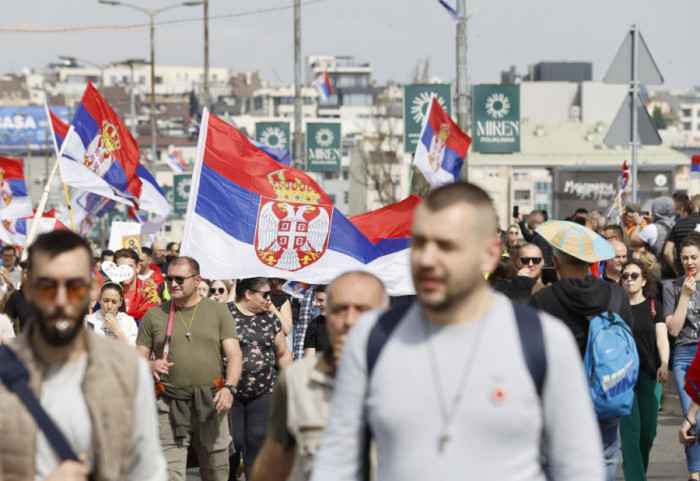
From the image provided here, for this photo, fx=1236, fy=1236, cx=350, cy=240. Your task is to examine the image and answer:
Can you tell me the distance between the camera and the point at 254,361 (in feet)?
28.7

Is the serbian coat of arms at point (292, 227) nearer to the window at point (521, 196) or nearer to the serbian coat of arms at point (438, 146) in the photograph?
the serbian coat of arms at point (438, 146)

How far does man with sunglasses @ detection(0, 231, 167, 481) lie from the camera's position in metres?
3.33

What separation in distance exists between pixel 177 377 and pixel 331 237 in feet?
5.78

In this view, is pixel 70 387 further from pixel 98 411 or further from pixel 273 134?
pixel 273 134

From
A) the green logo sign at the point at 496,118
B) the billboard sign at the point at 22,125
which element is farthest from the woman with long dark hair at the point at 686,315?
the billboard sign at the point at 22,125

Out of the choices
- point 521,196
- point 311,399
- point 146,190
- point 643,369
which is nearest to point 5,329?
point 146,190

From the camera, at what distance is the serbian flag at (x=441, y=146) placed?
14.2m

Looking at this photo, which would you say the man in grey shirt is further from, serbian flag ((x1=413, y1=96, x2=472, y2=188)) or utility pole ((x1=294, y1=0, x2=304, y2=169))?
utility pole ((x1=294, y1=0, x2=304, y2=169))

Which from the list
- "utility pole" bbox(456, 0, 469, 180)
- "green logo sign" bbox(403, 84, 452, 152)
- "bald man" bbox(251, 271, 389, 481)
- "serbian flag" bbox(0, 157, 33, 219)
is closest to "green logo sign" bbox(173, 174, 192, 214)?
"green logo sign" bbox(403, 84, 452, 152)

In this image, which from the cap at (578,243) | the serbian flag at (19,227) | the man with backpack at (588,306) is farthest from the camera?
the serbian flag at (19,227)

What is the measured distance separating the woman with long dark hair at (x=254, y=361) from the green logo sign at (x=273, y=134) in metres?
25.4

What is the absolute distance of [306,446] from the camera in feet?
13.8

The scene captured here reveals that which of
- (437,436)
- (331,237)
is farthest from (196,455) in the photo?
(437,436)

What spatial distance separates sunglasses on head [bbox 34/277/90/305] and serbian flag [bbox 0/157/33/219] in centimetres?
1530
